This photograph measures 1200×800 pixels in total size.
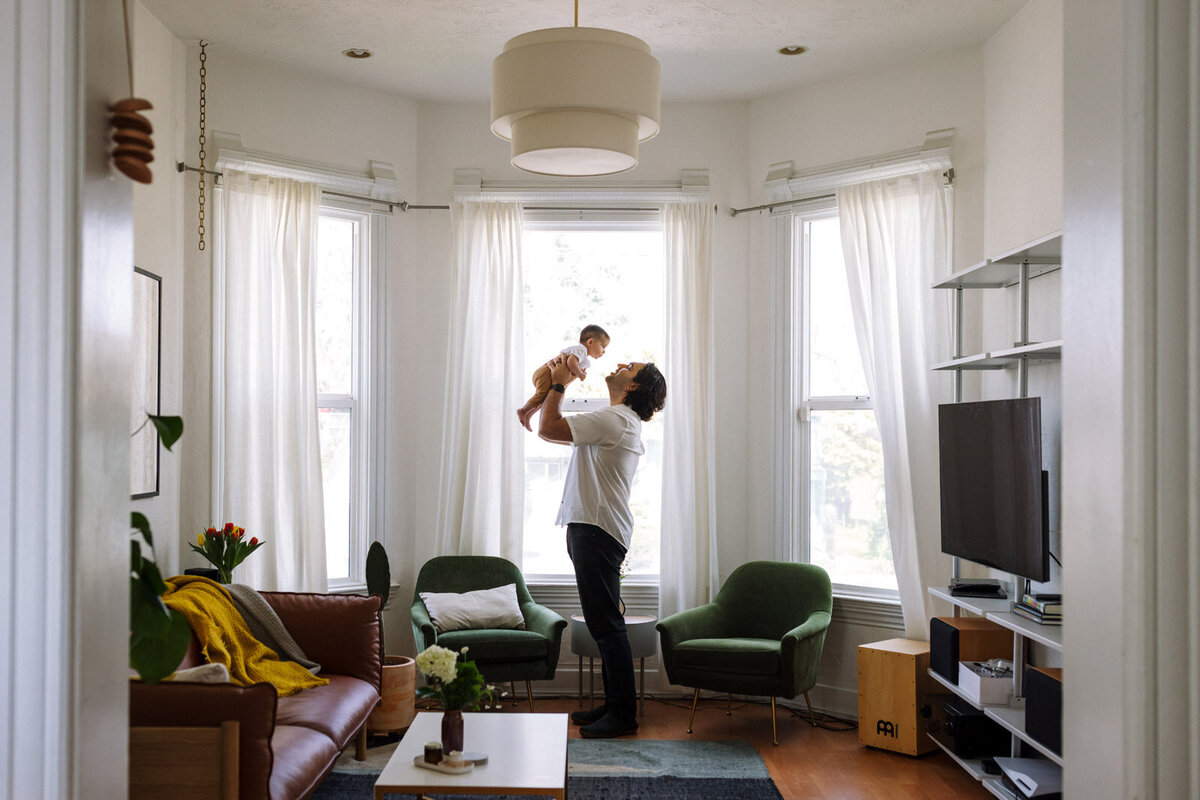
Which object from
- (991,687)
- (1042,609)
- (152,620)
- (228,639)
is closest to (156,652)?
(152,620)

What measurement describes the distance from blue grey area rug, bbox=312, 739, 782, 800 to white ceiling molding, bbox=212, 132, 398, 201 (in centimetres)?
291

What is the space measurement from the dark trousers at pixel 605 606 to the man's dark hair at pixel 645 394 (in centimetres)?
61

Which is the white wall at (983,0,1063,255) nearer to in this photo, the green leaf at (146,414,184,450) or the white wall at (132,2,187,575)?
the green leaf at (146,414,184,450)

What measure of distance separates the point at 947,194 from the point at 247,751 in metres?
3.90

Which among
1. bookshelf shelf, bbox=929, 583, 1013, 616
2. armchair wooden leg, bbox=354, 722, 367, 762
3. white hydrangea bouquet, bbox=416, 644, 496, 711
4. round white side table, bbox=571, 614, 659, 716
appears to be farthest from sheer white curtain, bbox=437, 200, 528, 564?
bookshelf shelf, bbox=929, 583, 1013, 616

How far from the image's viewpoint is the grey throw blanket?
4.05 metres

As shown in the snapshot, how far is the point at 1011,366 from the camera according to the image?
431 centimetres

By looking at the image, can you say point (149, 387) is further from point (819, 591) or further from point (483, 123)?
point (819, 591)

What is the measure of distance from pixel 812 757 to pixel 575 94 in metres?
3.04

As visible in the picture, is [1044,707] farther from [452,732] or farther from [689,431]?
[689,431]

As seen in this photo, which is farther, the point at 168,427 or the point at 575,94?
the point at 575,94

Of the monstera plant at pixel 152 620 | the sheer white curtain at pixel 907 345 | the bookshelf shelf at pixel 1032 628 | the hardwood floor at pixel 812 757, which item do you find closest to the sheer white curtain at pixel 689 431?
the hardwood floor at pixel 812 757

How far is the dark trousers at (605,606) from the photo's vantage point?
4.62m

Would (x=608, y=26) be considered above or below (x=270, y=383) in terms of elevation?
above
